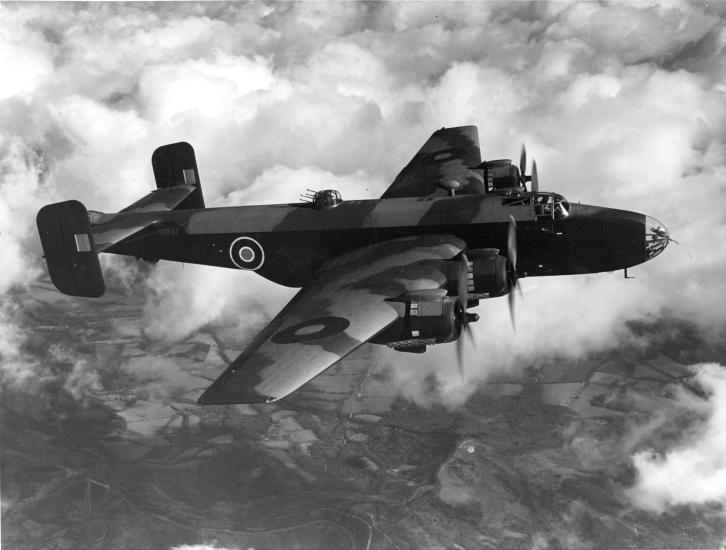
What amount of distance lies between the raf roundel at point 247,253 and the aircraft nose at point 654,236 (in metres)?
17.3

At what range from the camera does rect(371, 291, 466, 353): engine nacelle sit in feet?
59.6

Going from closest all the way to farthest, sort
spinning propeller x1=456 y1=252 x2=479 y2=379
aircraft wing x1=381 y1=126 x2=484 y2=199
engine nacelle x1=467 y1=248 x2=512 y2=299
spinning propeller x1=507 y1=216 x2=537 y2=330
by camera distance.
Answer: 1. spinning propeller x1=456 y1=252 x2=479 y2=379
2. engine nacelle x1=467 y1=248 x2=512 y2=299
3. spinning propeller x1=507 y1=216 x2=537 y2=330
4. aircraft wing x1=381 y1=126 x2=484 y2=199

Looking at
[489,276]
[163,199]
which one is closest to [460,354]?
[489,276]

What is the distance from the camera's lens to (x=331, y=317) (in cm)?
1936

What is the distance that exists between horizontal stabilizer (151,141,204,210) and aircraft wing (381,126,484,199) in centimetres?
1053

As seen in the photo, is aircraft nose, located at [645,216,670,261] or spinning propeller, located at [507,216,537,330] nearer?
spinning propeller, located at [507,216,537,330]

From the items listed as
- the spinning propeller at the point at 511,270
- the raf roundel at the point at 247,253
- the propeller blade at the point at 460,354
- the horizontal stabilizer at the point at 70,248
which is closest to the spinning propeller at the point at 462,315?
the propeller blade at the point at 460,354

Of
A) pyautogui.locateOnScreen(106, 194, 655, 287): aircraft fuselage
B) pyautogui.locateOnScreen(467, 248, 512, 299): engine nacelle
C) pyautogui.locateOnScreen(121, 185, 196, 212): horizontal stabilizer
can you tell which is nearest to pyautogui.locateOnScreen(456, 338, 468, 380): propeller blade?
pyautogui.locateOnScreen(467, 248, 512, 299): engine nacelle

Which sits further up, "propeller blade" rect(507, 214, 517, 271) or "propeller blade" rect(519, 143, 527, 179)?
"propeller blade" rect(519, 143, 527, 179)

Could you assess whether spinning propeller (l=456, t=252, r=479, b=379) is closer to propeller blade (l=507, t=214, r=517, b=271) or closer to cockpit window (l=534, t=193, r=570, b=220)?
propeller blade (l=507, t=214, r=517, b=271)

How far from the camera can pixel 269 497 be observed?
133875 millimetres

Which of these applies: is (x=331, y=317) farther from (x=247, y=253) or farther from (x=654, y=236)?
(x=654, y=236)

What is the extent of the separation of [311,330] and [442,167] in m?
17.1

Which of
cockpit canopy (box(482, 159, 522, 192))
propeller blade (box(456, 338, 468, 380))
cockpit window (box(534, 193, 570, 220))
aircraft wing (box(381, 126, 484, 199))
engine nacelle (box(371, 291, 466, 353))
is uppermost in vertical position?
aircraft wing (box(381, 126, 484, 199))
